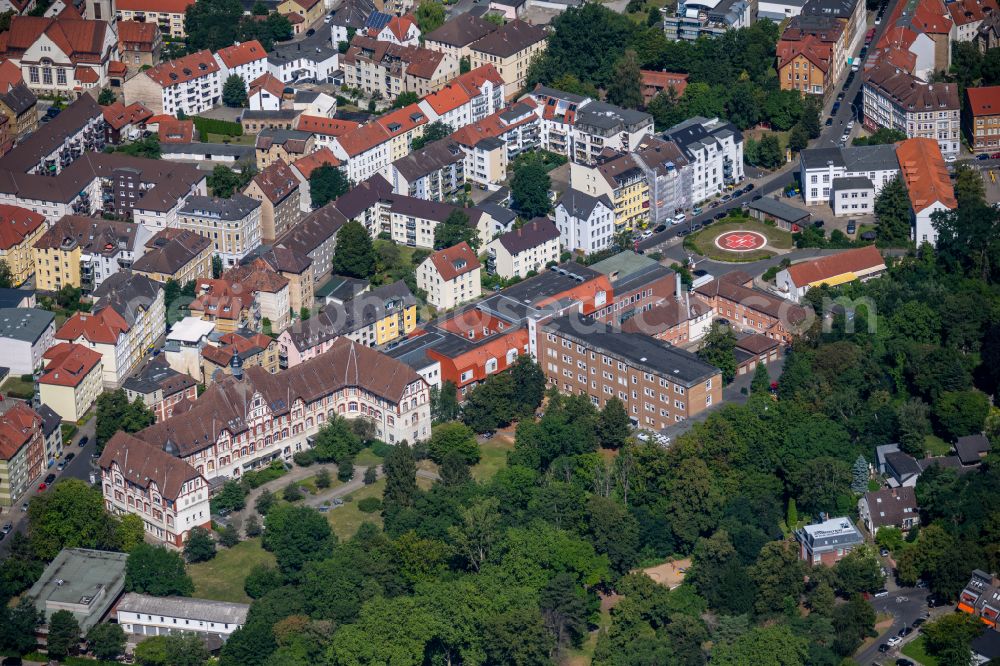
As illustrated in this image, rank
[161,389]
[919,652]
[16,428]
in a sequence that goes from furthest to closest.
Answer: [161,389] → [16,428] → [919,652]

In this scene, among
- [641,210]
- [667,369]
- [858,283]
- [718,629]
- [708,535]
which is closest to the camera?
[718,629]

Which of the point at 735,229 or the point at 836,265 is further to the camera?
the point at 735,229

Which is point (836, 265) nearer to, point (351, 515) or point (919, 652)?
point (919, 652)

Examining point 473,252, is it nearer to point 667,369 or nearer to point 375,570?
point 667,369

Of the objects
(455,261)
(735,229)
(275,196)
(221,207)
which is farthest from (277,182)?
(735,229)

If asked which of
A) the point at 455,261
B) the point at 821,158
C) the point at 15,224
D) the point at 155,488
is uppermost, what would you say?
the point at 821,158

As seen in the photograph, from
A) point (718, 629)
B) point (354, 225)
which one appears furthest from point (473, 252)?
point (718, 629)

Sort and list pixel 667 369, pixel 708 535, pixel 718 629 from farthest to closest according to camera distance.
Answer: pixel 667 369
pixel 708 535
pixel 718 629

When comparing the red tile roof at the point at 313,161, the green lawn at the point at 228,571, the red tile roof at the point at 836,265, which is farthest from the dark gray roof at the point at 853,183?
the green lawn at the point at 228,571
